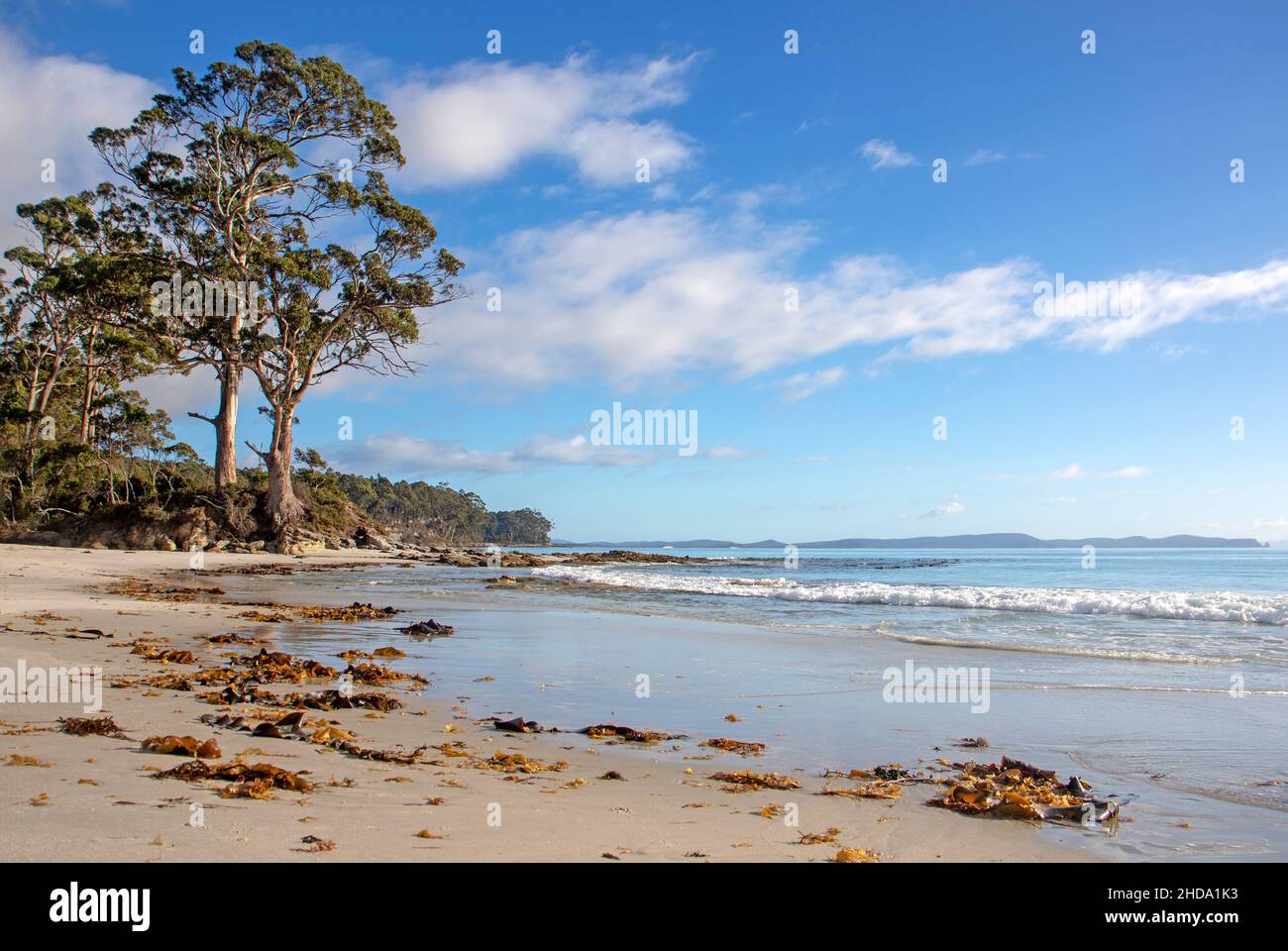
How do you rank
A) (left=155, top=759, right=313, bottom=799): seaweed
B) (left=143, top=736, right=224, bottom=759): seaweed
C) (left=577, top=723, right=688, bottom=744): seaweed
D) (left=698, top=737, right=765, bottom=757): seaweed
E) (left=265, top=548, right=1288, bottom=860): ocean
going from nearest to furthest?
(left=155, top=759, right=313, bottom=799): seaweed → (left=143, top=736, right=224, bottom=759): seaweed → (left=265, top=548, right=1288, bottom=860): ocean → (left=698, top=737, right=765, bottom=757): seaweed → (left=577, top=723, right=688, bottom=744): seaweed

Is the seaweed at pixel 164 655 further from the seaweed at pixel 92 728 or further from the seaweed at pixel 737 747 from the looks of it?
the seaweed at pixel 737 747

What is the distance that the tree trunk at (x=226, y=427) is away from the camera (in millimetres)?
34875

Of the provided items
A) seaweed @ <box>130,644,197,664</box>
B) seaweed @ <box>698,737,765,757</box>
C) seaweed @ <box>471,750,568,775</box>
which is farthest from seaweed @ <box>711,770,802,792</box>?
seaweed @ <box>130,644,197,664</box>

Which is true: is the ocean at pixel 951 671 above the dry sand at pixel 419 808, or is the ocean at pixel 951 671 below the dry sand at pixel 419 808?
below

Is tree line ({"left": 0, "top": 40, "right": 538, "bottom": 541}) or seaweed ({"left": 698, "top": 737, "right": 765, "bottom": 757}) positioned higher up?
tree line ({"left": 0, "top": 40, "right": 538, "bottom": 541})

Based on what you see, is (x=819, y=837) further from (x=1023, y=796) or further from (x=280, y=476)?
(x=280, y=476)

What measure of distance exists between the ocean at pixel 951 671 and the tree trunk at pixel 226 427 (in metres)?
19.2

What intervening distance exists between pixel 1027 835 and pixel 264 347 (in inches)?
1432

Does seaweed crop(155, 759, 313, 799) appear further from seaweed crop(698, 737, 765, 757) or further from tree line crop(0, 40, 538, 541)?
tree line crop(0, 40, 538, 541)

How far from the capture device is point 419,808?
408 centimetres

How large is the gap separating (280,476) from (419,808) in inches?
1372

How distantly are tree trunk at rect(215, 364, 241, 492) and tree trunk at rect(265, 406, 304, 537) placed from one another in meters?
1.58

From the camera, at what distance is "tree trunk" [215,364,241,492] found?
34.9 m

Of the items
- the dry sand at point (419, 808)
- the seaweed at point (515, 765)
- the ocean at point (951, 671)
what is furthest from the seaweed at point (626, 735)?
the seaweed at point (515, 765)
